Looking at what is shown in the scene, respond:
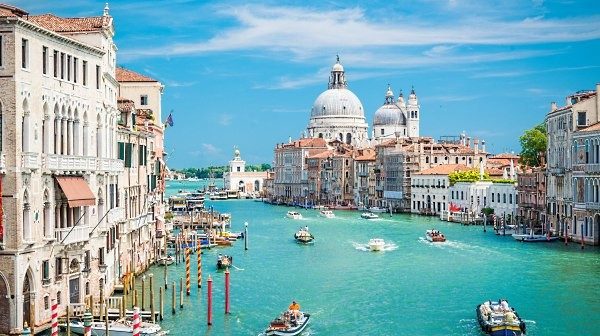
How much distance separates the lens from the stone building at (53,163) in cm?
1435

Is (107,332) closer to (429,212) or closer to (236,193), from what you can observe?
(429,212)

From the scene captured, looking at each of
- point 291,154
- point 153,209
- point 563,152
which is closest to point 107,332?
point 153,209

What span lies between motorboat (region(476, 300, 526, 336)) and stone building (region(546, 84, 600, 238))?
16.3m

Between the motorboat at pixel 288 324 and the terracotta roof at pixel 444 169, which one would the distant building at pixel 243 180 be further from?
the motorboat at pixel 288 324

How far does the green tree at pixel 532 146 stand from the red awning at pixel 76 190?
36278mm

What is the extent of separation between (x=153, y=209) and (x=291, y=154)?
6255 centimetres

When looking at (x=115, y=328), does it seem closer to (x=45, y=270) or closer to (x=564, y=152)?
(x=45, y=270)

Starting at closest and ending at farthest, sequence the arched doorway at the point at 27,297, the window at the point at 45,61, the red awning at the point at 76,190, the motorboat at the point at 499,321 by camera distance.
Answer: the arched doorway at the point at 27,297, the window at the point at 45,61, the red awning at the point at 76,190, the motorboat at the point at 499,321

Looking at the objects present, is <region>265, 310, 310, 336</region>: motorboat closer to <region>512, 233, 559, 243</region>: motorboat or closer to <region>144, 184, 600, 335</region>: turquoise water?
<region>144, 184, 600, 335</region>: turquoise water

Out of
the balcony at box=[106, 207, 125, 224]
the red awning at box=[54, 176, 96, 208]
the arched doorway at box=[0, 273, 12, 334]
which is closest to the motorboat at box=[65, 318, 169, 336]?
the arched doorway at box=[0, 273, 12, 334]

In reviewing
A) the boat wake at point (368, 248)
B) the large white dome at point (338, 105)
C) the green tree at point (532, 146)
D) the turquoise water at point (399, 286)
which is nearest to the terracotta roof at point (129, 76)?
the turquoise water at point (399, 286)

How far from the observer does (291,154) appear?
89.2m

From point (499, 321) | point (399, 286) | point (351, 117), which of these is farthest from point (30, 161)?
point (351, 117)

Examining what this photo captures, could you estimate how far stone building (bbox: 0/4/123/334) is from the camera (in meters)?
14.4
